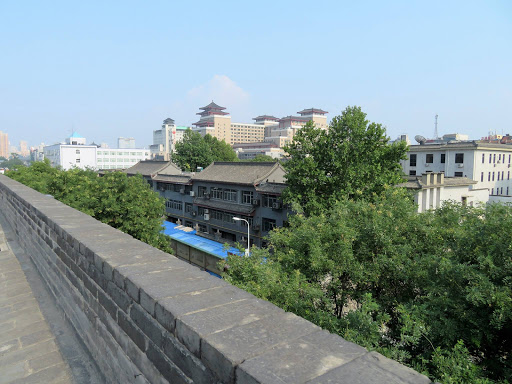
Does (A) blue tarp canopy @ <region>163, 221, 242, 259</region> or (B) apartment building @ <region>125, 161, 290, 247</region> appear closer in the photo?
(A) blue tarp canopy @ <region>163, 221, 242, 259</region>

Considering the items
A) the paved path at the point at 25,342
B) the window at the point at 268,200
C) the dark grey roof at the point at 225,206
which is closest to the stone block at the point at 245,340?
the paved path at the point at 25,342

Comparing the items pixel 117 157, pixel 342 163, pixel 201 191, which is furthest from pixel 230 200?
pixel 117 157

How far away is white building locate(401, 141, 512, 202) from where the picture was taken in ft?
113

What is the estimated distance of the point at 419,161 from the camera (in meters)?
38.0

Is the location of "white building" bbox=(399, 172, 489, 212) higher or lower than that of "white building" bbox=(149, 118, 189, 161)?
lower

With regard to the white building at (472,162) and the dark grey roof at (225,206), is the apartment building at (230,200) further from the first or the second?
the white building at (472,162)

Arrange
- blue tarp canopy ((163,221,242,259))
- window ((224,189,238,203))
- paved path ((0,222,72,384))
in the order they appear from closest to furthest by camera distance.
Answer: paved path ((0,222,72,384))
blue tarp canopy ((163,221,242,259))
window ((224,189,238,203))

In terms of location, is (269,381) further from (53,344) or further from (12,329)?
(12,329)

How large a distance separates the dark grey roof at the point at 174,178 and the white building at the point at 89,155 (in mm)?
52634

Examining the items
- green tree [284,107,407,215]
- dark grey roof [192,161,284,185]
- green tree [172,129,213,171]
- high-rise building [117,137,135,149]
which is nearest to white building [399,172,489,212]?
green tree [284,107,407,215]

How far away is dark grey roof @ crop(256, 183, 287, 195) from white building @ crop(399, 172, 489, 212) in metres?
8.21

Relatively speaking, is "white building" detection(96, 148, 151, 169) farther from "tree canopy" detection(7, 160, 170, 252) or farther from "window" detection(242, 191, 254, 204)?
"tree canopy" detection(7, 160, 170, 252)

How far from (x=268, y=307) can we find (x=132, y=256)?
1.43 metres

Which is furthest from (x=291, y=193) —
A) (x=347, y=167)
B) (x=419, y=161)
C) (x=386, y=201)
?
(x=419, y=161)
